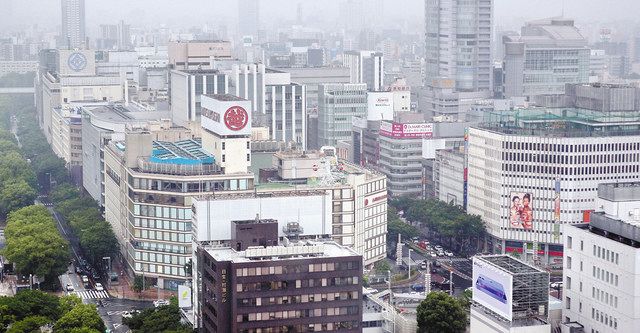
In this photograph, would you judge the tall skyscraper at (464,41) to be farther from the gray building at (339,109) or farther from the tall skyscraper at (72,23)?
the tall skyscraper at (72,23)

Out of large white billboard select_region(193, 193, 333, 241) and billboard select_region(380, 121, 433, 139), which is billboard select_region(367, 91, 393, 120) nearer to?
billboard select_region(380, 121, 433, 139)

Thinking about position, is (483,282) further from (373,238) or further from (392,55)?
(392,55)

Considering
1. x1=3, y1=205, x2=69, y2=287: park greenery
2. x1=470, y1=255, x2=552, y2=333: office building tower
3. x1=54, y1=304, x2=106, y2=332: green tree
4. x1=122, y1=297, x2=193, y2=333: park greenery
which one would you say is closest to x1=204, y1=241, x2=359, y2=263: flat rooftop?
x1=122, y1=297, x2=193, y2=333: park greenery

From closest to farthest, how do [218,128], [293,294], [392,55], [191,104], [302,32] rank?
[293,294] → [218,128] → [191,104] → [392,55] → [302,32]

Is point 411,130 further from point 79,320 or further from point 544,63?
point 79,320

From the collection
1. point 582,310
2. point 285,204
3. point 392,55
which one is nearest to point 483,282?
point 582,310

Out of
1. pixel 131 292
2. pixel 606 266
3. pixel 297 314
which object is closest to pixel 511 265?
pixel 606 266
